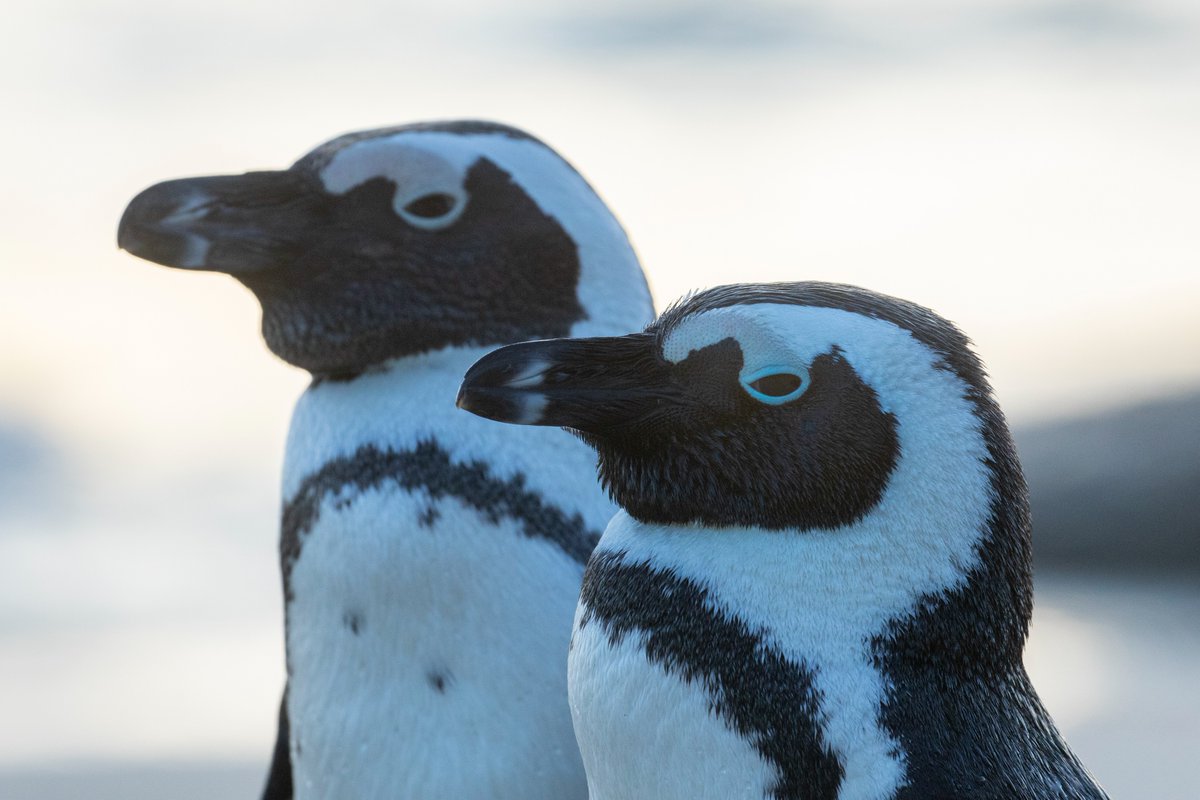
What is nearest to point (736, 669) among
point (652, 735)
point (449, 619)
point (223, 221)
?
point (652, 735)

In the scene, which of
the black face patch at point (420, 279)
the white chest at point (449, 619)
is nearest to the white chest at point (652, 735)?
the white chest at point (449, 619)

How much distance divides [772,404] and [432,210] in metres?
0.43

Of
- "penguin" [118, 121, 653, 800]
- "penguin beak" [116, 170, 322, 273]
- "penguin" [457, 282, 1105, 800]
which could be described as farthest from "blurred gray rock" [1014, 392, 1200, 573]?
"penguin" [457, 282, 1105, 800]

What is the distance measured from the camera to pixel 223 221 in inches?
45.4

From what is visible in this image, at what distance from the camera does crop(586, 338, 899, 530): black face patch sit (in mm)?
777

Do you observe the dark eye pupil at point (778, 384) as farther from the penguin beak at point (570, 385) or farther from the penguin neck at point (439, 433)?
the penguin neck at point (439, 433)

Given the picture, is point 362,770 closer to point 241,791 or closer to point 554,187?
point 554,187

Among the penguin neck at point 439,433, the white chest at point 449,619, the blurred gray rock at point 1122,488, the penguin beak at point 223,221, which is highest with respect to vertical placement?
the penguin beak at point 223,221

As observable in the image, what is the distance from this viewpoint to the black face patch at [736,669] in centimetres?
76

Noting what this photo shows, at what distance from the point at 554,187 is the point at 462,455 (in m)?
0.21

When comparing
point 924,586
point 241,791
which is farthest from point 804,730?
point 241,791

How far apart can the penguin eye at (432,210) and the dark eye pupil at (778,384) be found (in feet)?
1.35

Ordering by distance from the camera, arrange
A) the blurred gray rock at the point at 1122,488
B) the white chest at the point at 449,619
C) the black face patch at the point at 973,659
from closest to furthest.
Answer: the black face patch at the point at 973,659 < the white chest at the point at 449,619 < the blurred gray rock at the point at 1122,488

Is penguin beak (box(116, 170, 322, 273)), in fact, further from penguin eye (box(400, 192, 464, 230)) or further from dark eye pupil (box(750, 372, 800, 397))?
dark eye pupil (box(750, 372, 800, 397))
